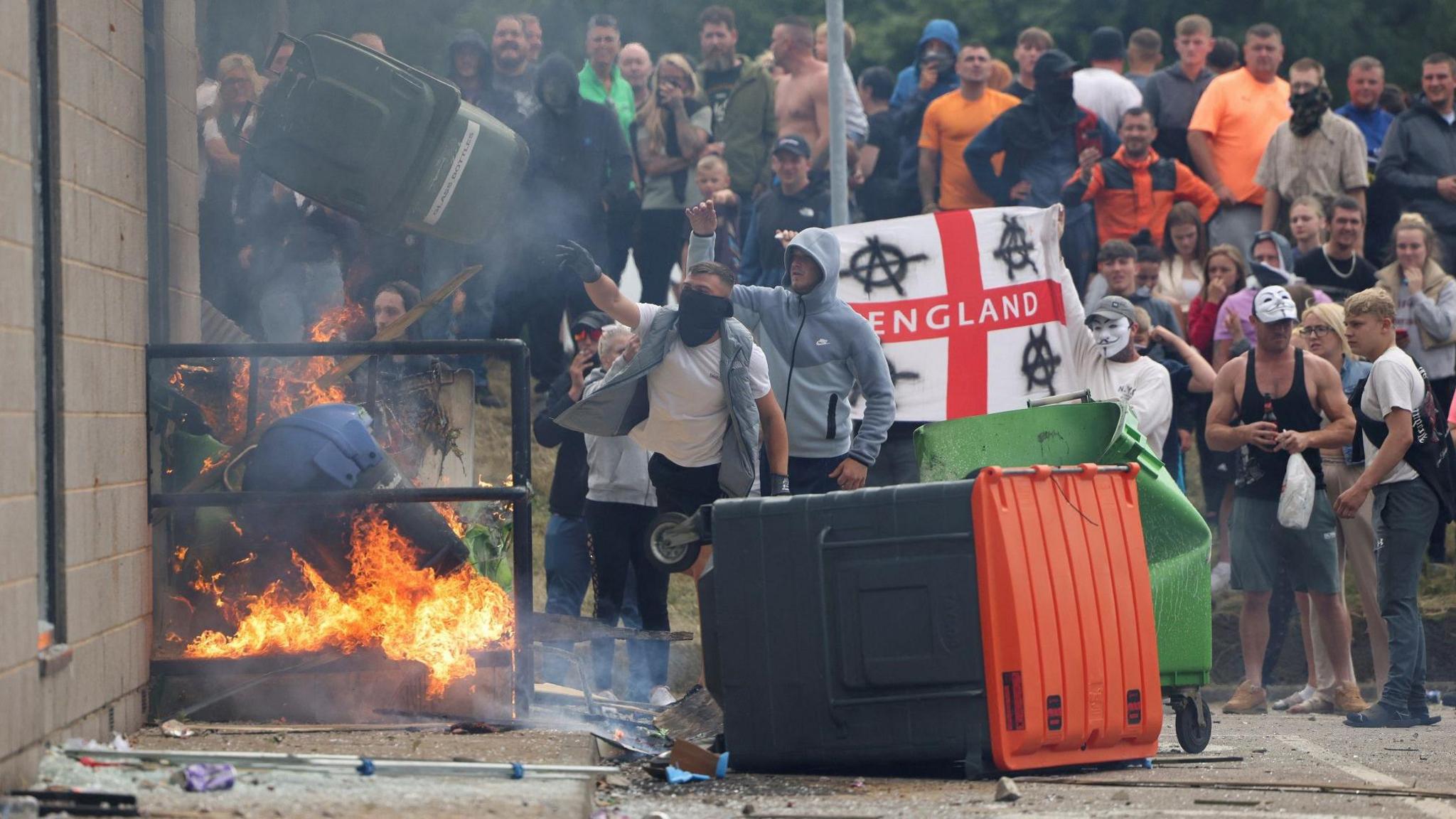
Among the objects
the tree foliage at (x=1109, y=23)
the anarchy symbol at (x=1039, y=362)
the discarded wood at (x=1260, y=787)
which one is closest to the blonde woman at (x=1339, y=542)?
the anarchy symbol at (x=1039, y=362)

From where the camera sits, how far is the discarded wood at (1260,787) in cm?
642

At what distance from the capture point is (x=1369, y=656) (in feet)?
37.3

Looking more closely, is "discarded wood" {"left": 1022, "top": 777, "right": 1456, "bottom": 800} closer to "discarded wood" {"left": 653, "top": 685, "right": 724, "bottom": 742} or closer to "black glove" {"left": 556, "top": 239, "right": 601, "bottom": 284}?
"discarded wood" {"left": 653, "top": 685, "right": 724, "bottom": 742}

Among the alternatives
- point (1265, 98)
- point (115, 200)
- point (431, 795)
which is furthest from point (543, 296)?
point (431, 795)

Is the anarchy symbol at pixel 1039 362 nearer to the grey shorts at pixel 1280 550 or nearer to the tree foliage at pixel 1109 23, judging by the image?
the grey shorts at pixel 1280 550

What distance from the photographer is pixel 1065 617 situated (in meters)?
6.61

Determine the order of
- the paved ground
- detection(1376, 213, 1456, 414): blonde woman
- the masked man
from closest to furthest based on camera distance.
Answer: the paved ground → the masked man → detection(1376, 213, 1456, 414): blonde woman

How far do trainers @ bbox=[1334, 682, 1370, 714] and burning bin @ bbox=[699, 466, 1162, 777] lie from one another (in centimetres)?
302

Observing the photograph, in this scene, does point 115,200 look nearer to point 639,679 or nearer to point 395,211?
point 395,211

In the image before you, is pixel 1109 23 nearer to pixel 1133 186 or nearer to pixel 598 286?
pixel 1133 186

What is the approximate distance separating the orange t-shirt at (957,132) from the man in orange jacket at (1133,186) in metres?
0.75

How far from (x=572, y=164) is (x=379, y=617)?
17.5 ft

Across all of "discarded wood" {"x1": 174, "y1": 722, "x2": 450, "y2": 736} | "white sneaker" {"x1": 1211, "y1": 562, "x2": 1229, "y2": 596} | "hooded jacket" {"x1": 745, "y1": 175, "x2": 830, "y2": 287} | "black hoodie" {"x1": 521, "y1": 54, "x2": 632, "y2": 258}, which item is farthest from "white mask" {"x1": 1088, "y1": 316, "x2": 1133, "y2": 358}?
"discarded wood" {"x1": 174, "y1": 722, "x2": 450, "y2": 736}

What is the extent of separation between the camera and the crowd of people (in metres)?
8.73
